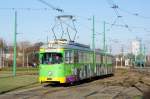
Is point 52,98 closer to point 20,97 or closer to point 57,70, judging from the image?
point 20,97

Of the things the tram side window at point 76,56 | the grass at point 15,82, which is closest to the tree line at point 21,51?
the grass at point 15,82

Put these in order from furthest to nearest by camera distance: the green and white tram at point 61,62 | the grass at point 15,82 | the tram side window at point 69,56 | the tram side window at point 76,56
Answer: the tram side window at point 76,56 → the tram side window at point 69,56 → the green and white tram at point 61,62 → the grass at point 15,82

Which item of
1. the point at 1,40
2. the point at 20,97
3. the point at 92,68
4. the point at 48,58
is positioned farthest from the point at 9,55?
the point at 20,97

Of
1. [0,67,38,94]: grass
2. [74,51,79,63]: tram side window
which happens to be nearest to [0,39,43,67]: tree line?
[0,67,38,94]: grass

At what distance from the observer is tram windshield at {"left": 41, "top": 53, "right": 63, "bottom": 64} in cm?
3183

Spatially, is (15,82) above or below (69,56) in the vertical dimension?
below

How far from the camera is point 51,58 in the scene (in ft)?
105

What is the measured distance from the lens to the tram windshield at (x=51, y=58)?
31.8m

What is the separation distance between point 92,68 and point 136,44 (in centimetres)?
7668

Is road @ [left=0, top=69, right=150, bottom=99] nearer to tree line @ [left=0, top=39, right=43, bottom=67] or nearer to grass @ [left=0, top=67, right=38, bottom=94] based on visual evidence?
grass @ [left=0, top=67, right=38, bottom=94]

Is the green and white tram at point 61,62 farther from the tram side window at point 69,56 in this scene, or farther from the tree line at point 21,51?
the tree line at point 21,51

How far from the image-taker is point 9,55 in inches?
5349

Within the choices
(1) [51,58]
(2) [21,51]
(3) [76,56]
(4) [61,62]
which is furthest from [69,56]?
(2) [21,51]

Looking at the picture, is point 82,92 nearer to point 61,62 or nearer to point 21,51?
point 61,62
